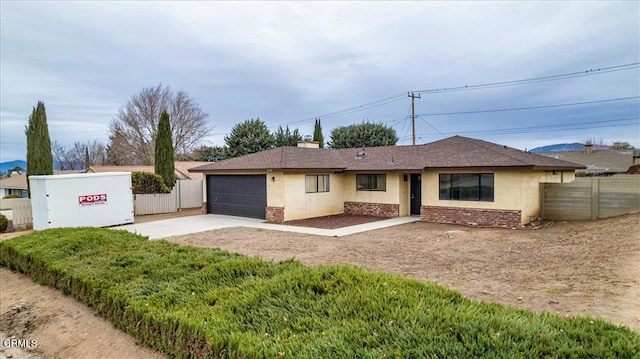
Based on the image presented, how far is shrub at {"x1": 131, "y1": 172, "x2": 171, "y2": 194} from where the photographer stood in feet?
67.8

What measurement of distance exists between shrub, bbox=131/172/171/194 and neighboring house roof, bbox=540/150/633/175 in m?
33.6

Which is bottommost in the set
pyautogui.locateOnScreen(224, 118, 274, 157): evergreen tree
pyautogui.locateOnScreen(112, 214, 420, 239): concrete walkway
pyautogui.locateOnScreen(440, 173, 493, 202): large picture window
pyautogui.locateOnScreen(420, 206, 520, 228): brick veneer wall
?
pyautogui.locateOnScreen(112, 214, 420, 239): concrete walkway

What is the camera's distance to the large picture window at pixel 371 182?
1839cm

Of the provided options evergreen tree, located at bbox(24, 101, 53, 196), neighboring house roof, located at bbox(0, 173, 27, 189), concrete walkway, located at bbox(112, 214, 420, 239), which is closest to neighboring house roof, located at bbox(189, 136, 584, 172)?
concrete walkway, located at bbox(112, 214, 420, 239)

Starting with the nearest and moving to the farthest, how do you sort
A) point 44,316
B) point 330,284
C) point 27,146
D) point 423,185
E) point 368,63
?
1. point 330,284
2. point 44,316
3. point 423,185
4. point 368,63
5. point 27,146

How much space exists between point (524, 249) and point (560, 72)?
16880 mm

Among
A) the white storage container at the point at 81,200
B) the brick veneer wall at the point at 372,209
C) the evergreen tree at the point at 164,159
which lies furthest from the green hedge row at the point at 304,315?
the evergreen tree at the point at 164,159

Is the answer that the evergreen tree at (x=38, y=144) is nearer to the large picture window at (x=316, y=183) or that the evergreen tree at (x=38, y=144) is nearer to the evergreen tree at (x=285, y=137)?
the large picture window at (x=316, y=183)

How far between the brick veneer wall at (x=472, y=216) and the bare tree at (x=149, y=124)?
102ft

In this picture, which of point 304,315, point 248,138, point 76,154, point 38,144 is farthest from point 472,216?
point 76,154

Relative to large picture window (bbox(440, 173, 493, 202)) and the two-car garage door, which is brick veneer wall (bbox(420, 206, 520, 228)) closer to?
large picture window (bbox(440, 173, 493, 202))

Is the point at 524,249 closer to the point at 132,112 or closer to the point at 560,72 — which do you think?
the point at 560,72

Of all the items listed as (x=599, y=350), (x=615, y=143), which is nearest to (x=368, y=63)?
(x=599, y=350)

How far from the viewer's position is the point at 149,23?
12133 mm
